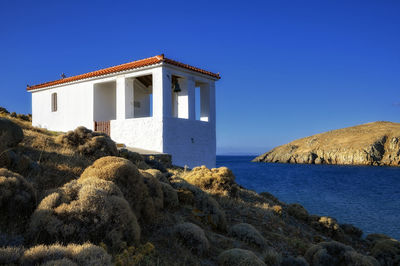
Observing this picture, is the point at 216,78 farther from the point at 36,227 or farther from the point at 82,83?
the point at 36,227

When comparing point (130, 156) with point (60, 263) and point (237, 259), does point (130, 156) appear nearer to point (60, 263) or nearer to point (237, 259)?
point (237, 259)

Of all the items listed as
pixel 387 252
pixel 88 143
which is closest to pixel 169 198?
pixel 88 143

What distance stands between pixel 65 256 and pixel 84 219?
1205 mm

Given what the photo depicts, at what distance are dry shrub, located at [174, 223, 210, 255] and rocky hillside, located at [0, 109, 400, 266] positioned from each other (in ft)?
0.06

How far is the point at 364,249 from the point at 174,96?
13.9 meters

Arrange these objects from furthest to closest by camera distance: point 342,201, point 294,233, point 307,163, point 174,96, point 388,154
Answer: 1. point 307,163
2. point 388,154
3. point 342,201
4. point 174,96
5. point 294,233

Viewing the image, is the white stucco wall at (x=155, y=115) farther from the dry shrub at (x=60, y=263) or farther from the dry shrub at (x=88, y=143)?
the dry shrub at (x=60, y=263)

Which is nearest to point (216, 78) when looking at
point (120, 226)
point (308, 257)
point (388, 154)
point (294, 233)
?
point (294, 233)

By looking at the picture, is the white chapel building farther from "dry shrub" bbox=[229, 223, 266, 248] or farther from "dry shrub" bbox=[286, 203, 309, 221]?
"dry shrub" bbox=[229, 223, 266, 248]

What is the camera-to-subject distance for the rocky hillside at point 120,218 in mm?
4301

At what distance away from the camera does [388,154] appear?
238 ft

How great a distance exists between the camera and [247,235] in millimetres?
7402

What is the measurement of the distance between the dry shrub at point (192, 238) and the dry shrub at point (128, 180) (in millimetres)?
708

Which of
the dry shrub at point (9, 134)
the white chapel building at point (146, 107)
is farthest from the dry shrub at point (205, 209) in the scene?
the white chapel building at point (146, 107)
